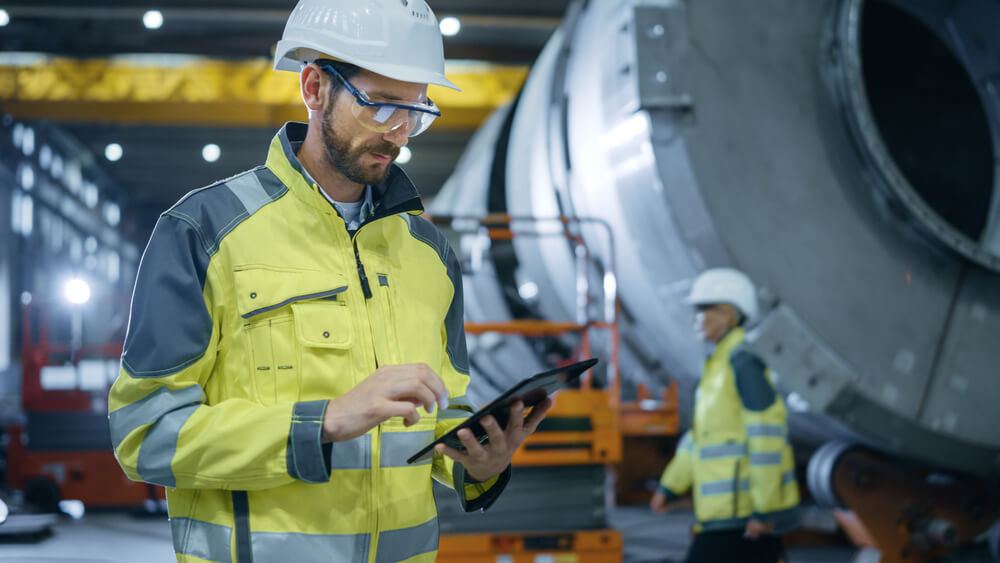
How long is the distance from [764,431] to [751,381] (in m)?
0.18

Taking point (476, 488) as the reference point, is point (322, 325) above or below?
above

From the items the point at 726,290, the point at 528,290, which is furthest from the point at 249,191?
the point at 528,290

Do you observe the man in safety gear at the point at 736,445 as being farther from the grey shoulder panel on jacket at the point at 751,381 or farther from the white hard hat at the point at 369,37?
the white hard hat at the point at 369,37

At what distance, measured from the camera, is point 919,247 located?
371cm

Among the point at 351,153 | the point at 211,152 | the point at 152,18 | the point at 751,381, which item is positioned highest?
the point at 152,18

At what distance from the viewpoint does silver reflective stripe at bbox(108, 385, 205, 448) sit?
50.8 inches

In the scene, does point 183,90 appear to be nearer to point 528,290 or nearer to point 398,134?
point 528,290

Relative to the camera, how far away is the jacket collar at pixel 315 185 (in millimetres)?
1446

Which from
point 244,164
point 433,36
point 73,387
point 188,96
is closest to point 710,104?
point 433,36

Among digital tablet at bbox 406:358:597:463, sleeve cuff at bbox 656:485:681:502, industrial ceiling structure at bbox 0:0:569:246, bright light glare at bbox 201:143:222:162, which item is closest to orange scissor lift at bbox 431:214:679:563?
sleeve cuff at bbox 656:485:681:502

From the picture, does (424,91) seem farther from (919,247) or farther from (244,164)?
(244,164)

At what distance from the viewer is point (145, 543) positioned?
681cm

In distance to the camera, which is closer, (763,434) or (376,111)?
(376,111)

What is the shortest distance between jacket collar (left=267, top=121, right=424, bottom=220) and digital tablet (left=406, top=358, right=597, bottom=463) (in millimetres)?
356
